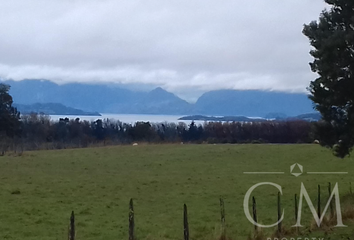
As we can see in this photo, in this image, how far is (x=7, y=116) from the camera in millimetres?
69188

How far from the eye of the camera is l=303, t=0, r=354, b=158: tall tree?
17.4 metres

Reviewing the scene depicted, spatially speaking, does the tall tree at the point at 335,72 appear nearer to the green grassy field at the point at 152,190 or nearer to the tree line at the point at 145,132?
the green grassy field at the point at 152,190

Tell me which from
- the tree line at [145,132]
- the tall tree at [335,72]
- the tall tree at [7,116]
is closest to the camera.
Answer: the tall tree at [335,72]

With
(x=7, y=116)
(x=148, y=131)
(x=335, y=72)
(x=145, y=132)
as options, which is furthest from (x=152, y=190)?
(x=148, y=131)

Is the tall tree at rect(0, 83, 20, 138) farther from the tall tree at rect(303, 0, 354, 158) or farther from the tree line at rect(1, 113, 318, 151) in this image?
the tall tree at rect(303, 0, 354, 158)

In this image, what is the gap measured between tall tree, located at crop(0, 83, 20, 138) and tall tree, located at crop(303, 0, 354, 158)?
5896 cm

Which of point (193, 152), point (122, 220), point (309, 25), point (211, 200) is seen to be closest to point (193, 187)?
point (211, 200)

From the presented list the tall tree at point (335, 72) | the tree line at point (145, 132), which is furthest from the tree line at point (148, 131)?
the tall tree at point (335, 72)

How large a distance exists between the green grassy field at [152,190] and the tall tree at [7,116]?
27336 mm

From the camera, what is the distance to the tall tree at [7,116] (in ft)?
225

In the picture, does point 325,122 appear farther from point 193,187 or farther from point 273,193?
point 193,187

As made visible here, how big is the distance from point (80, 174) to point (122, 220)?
16787 mm

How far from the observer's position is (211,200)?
21969 mm

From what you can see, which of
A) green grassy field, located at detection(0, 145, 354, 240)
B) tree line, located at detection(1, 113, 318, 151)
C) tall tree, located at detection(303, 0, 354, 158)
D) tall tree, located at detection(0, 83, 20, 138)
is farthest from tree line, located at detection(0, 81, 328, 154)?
tall tree, located at detection(303, 0, 354, 158)
